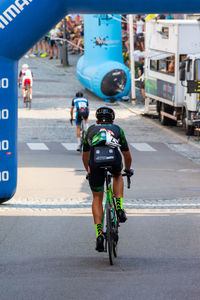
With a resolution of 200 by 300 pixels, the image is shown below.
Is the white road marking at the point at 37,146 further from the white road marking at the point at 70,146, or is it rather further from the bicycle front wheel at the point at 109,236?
the bicycle front wheel at the point at 109,236

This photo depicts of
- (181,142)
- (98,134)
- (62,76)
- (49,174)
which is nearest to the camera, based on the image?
(98,134)

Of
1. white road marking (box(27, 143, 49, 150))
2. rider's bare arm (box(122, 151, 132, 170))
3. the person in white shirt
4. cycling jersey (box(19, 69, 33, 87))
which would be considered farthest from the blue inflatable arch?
the person in white shirt

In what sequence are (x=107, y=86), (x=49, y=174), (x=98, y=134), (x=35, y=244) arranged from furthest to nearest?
(x=107, y=86) < (x=49, y=174) < (x=35, y=244) < (x=98, y=134)

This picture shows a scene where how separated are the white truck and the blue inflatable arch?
40.8 ft

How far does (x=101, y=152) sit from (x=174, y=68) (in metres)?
17.2

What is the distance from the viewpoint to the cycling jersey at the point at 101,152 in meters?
9.19

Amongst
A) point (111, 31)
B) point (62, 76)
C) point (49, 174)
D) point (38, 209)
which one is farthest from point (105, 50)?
point (38, 209)

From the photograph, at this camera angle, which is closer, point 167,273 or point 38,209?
point 167,273

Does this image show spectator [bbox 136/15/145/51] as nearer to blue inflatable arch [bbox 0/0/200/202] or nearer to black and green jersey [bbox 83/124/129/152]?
blue inflatable arch [bbox 0/0/200/202]

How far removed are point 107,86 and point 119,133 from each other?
2391cm

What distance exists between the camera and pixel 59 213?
1272 centimetres

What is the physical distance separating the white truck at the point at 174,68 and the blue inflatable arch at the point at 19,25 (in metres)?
12.4

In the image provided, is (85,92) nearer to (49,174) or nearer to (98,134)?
(49,174)

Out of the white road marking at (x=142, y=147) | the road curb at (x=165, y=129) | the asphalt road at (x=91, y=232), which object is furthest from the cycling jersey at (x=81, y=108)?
the road curb at (x=165, y=129)
